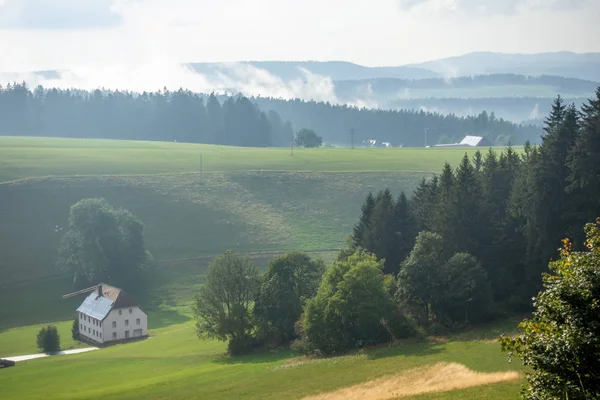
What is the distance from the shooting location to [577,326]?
792 inches

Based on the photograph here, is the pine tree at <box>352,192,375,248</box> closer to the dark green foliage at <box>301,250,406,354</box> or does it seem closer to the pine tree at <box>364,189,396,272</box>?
the pine tree at <box>364,189,396,272</box>

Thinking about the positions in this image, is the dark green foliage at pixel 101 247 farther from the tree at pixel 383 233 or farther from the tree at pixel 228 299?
the tree at pixel 383 233

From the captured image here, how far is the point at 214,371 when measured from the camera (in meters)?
52.4

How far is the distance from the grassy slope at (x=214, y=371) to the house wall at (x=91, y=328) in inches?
375

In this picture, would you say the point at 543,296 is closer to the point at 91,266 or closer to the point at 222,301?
the point at 222,301

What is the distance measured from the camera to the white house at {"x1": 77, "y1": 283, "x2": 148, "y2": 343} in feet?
254

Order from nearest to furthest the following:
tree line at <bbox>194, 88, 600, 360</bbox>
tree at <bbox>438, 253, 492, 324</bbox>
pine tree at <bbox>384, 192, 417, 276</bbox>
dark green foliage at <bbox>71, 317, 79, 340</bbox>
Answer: tree at <bbox>438, 253, 492, 324</bbox>, tree line at <bbox>194, 88, 600, 360</bbox>, pine tree at <bbox>384, 192, 417, 276</bbox>, dark green foliage at <bbox>71, 317, 79, 340</bbox>

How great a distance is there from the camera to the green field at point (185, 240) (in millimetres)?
46531

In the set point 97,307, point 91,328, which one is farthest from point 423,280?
point 91,328

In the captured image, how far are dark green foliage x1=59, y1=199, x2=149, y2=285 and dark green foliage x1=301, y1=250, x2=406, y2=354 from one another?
4772 centimetres

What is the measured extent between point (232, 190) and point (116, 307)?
191 feet

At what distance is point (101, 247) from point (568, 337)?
8494 centimetres

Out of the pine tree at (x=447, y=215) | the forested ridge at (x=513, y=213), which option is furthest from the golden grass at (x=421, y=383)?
the pine tree at (x=447, y=215)

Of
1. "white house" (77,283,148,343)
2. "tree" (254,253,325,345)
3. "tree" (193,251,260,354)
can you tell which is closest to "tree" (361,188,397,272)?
"tree" (254,253,325,345)
